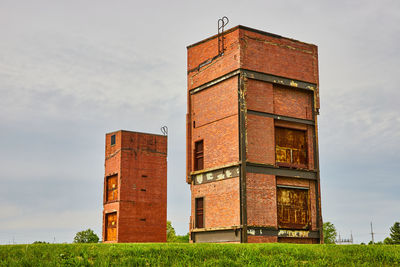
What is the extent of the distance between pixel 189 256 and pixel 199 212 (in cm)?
1408

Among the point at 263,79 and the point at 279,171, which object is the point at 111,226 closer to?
the point at 279,171

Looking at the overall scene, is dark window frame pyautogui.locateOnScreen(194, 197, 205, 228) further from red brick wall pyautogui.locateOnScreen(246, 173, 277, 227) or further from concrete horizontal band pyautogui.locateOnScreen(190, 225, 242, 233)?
red brick wall pyautogui.locateOnScreen(246, 173, 277, 227)

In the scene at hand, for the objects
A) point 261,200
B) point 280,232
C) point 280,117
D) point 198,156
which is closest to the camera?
point 261,200

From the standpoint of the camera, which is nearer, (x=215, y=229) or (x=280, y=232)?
(x=280, y=232)

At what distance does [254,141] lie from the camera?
2461 centimetres

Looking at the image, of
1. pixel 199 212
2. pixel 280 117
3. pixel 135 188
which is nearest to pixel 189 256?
pixel 199 212

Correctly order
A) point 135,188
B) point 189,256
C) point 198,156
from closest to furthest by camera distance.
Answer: point 189,256
point 198,156
point 135,188

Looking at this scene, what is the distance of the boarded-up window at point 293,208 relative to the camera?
24.9 metres

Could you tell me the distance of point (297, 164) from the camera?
26141 millimetres

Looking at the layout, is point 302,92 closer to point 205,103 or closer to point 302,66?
point 302,66

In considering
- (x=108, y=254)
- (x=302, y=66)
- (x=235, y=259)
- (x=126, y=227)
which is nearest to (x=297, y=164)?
(x=302, y=66)

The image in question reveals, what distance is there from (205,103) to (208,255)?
15434 millimetres

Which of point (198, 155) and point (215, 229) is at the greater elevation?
point (198, 155)

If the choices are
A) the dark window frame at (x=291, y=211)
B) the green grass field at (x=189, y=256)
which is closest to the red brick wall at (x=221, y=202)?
the dark window frame at (x=291, y=211)
